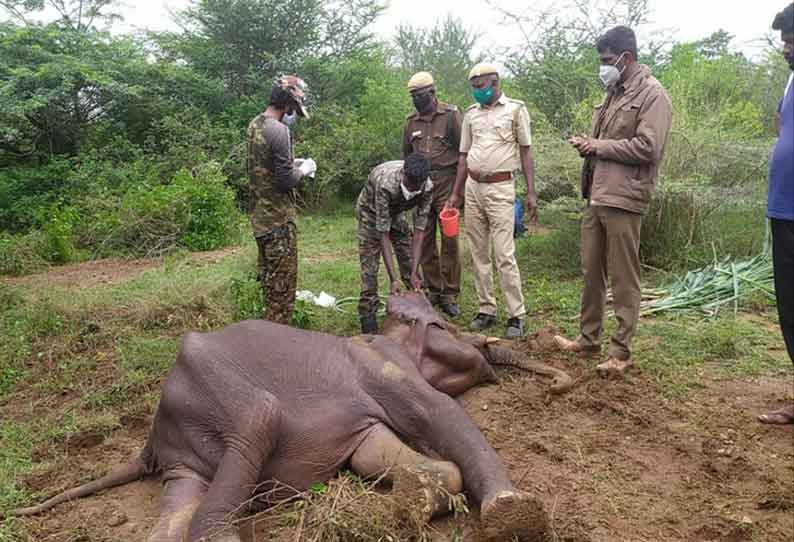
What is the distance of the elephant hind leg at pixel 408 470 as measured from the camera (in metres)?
2.61

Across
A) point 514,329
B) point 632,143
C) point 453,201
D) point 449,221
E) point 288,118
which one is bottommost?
point 514,329

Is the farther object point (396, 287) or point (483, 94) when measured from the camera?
point (483, 94)

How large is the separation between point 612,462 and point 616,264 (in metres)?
1.48

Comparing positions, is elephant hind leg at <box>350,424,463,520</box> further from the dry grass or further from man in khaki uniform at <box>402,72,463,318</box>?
man in khaki uniform at <box>402,72,463,318</box>

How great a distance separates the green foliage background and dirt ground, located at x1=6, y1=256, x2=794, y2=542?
11.9 feet

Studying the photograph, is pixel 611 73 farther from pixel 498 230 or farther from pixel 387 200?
pixel 387 200

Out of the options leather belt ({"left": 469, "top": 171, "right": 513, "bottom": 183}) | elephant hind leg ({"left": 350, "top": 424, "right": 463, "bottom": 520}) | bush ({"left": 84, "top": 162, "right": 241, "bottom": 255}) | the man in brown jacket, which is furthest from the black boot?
bush ({"left": 84, "top": 162, "right": 241, "bottom": 255})

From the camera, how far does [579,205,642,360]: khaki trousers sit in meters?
4.17

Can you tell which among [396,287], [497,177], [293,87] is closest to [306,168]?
[293,87]

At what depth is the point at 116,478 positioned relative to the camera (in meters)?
3.19

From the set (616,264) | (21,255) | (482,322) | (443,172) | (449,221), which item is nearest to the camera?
(616,264)

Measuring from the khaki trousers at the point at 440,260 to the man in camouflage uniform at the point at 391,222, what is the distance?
1.76 feet

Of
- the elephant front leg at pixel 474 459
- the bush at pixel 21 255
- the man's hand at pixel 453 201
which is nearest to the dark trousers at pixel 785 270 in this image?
the elephant front leg at pixel 474 459

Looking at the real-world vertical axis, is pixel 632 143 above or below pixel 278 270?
above
